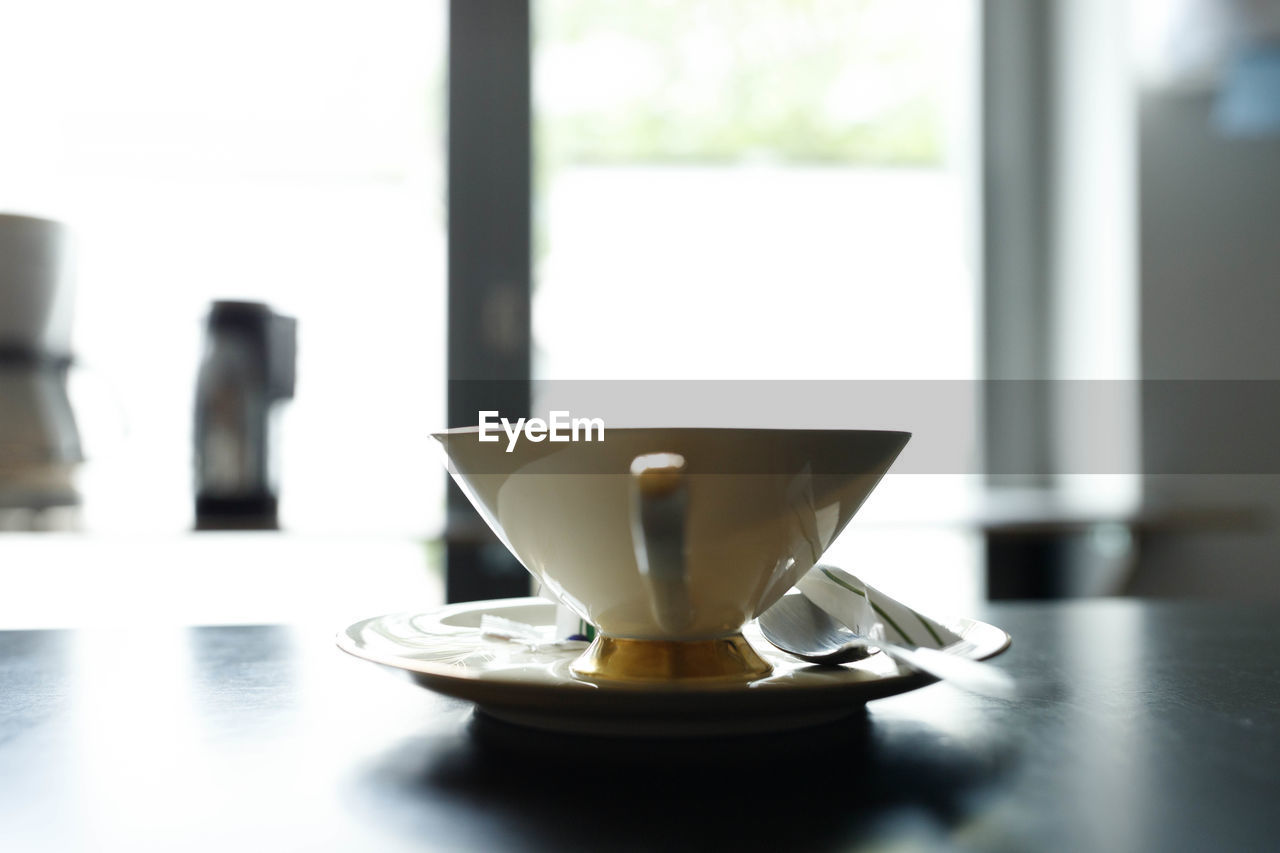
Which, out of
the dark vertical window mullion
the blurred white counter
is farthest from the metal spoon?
the dark vertical window mullion

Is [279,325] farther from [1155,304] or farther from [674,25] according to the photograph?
[1155,304]

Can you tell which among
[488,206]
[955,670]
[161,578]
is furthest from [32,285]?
[955,670]

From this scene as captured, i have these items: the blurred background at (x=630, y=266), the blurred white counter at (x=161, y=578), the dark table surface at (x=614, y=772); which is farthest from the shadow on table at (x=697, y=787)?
the blurred white counter at (x=161, y=578)

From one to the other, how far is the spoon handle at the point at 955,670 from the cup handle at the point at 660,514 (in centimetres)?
8

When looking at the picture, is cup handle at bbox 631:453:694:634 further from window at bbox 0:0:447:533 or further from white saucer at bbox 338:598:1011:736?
window at bbox 0:0:447:533

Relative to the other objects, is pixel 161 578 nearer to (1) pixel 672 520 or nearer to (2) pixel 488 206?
(2) pixel 488 206

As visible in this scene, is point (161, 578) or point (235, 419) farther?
point (161, 578)

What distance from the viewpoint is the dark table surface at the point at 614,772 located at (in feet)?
0.82

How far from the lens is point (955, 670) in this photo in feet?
1.02

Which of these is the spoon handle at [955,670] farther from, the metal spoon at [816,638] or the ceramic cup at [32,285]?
the ceramic cup at [32,285]

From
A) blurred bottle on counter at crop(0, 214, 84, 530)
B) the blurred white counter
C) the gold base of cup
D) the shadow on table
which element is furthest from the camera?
the blurred white counter

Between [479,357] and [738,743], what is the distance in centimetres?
157

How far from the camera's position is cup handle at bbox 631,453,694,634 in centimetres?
30

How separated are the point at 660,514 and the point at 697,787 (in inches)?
3.0
